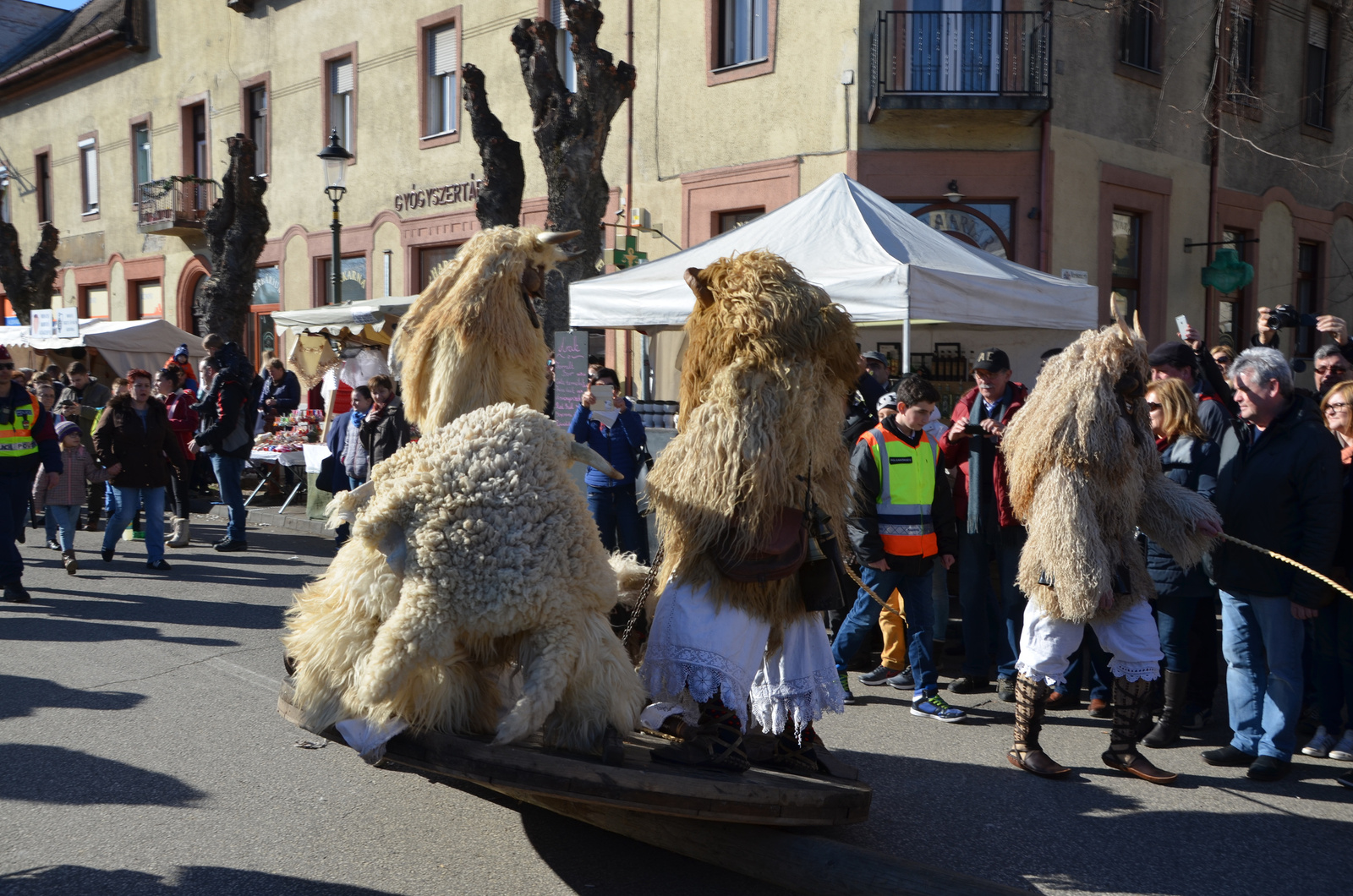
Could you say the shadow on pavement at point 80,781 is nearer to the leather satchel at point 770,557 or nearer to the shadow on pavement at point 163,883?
the shadow on pavement at point 163,883

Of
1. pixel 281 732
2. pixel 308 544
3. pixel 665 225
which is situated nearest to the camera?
pixel 281 732

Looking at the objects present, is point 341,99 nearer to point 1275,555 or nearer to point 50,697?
point 50,697

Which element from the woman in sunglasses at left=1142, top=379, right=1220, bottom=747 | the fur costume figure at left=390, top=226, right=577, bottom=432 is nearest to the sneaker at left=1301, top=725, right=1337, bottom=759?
the woman in sunglasses at left=1142, top=379, right=1220, bottom=747

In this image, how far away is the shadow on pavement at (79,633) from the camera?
7117mm

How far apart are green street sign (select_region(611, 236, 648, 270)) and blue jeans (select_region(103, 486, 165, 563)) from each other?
273 inches

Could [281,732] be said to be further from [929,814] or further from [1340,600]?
[1340,600]

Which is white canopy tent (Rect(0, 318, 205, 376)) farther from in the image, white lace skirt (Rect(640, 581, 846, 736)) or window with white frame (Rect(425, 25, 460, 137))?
white lace skirt (Rect(640, 581, 846, 736))

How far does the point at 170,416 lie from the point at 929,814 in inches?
433

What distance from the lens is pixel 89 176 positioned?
2708cm

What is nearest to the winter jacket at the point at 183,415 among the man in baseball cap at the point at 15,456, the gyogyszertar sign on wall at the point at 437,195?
the man in baseball cap at the point at 15,456

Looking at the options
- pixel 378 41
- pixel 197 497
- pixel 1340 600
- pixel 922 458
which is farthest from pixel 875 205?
pixel 378 41

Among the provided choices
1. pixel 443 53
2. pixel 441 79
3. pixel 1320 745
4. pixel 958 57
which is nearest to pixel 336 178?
pixel 441 79

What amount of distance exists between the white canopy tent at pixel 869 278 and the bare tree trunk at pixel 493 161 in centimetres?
454

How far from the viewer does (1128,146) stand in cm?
1450
